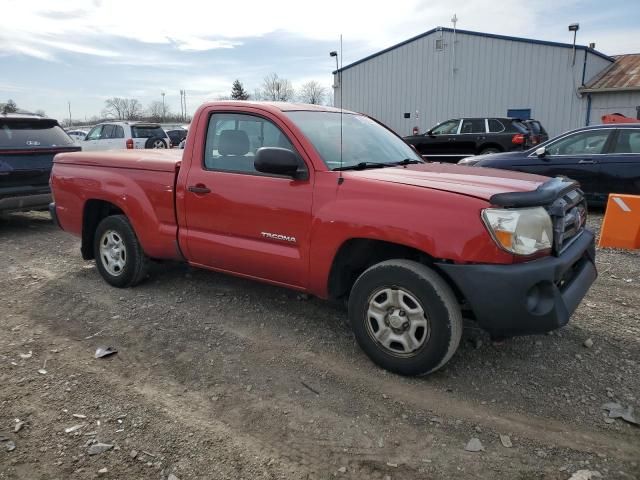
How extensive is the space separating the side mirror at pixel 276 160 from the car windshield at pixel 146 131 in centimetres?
1442

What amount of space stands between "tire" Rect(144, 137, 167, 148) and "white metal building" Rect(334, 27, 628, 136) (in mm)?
6996

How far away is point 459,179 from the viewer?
341 centimetres

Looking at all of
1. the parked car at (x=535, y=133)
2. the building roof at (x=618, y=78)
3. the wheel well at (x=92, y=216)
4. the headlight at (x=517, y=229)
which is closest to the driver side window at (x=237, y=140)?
the wheel well at (x=92, y=216)

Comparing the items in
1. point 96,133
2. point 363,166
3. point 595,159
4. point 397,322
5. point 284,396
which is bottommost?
point 284,396

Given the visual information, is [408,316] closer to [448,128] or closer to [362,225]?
[362,225]

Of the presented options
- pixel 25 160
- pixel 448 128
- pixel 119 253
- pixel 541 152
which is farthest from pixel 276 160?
pixel 448 128

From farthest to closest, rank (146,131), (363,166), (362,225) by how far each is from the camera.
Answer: (146,131)
(363,166)
(362,225)

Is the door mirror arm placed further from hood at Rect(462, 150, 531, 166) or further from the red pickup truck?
hood at Rect(462, 150, 531, 166)

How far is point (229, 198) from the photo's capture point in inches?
158

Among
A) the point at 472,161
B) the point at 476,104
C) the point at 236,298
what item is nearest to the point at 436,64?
the point at 476,104

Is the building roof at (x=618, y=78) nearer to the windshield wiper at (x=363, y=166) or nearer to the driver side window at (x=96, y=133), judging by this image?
the driver side window at (x=96, y=133)

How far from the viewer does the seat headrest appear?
4116 mm

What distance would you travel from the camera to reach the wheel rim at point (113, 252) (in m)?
5.01

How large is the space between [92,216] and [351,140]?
2.93 meters
